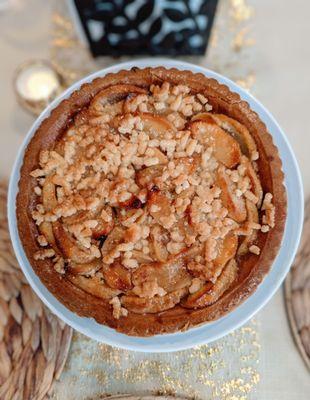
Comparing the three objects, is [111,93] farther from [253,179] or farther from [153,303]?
[153,303]

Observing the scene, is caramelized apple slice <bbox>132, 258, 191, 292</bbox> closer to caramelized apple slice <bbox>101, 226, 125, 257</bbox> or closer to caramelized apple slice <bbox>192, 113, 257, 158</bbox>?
caramelized apple slice <bbox>101, 226, 125, 257</bbox>

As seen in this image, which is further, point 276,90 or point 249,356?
point 276,90

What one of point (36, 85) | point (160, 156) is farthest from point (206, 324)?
point (36, 85)

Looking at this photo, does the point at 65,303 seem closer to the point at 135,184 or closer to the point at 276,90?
the point at 135,184

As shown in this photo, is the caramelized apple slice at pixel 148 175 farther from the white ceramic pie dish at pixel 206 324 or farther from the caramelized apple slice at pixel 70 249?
the white ceramic pie dish at pixel 206 324

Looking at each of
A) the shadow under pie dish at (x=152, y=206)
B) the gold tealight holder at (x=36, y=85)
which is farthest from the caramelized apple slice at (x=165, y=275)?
the gold tealight holder at (x=36, y=85)

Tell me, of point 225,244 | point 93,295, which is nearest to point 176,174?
point 225,244

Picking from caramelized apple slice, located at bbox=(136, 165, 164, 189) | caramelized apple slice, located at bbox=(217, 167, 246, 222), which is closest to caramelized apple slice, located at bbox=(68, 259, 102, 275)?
caramelized apple slice, located at bbox=(136, 165, 164, 189)
